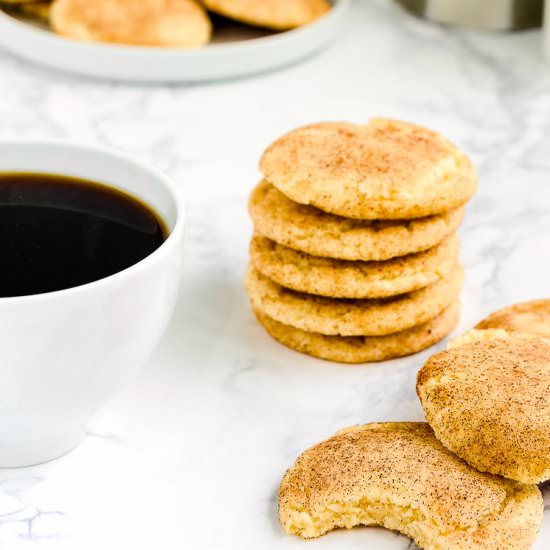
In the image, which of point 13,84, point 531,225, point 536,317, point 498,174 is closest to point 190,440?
point 536,317

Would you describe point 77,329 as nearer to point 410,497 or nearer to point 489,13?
point 410,497

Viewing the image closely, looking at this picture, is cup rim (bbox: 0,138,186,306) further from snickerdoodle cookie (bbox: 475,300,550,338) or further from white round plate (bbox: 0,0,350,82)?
white round plate (bbox: 0,0,350,82)

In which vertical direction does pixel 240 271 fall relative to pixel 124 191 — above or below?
below

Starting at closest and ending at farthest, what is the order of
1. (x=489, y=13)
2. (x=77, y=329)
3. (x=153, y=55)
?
1. (x=77, y=329)
2. (x=153, y=55)
3. (x=489, y=13)

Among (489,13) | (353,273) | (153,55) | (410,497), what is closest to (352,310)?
(353,273)

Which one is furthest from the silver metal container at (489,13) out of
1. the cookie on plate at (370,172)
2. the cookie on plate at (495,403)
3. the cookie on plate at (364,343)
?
the cookie on plate at (495,403)

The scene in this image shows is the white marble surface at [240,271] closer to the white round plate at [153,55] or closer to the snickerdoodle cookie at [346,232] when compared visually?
the white round plate at [153,55]
